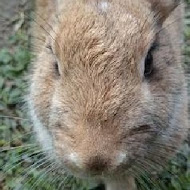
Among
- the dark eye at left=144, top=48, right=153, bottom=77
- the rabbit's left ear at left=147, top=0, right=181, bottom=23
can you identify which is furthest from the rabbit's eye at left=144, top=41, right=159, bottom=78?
the rabbit's left ear at left=147, top=0, right=181, bottom=23

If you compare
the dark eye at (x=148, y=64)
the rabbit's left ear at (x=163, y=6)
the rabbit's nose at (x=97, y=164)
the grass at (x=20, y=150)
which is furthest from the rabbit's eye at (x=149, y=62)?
the grass at (x=20, y=150)

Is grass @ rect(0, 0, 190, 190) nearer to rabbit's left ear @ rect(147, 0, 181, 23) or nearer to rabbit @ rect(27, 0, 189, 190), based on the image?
rabbit @ rect(27, 0, 189, 190)

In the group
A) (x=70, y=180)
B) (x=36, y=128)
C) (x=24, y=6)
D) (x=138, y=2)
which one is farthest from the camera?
(x=24, y=6)

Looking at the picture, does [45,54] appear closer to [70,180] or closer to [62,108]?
[62,108]

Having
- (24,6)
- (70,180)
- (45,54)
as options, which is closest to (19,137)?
(70,180)

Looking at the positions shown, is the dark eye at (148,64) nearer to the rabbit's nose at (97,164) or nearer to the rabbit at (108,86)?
the rabbit at (108,86)

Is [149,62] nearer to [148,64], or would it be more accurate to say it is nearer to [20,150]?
[148,64]
